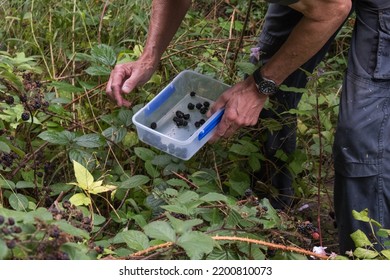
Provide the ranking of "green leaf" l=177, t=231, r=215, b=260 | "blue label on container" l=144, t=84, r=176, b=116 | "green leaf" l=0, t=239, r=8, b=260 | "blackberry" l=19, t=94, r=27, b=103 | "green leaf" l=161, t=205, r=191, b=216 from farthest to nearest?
"blue label on container" l=144, t=84, r=176, b=116, "blackberry" l=19, t=94, r=27, b=103, "green leaf" l=161, t=205, r=191, b=216, "green leaf" l=177, t=231, r=215, b=260, "green leaf" l=0, t=239, r=8, b=260

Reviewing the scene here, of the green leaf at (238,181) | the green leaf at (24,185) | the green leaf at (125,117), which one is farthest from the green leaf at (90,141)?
the green leaf at (238,181)

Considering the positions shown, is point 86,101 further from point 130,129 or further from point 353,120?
point 353,120

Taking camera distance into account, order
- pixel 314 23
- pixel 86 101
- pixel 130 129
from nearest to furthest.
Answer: pixel 314 23 → pixel 130 129 → pixel 86 101

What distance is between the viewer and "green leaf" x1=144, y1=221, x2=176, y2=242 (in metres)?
1.80

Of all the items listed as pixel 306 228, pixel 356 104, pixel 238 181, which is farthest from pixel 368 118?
pixel 238 181

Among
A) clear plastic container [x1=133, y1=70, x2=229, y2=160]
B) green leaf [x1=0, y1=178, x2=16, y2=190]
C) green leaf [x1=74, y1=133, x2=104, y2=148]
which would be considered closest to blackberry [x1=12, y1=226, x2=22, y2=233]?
green leaf [x1=0, y1=178, x2=16, y2=190]

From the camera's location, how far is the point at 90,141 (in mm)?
2795

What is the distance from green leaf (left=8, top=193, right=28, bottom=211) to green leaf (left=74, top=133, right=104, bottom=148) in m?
0.41

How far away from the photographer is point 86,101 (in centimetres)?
331

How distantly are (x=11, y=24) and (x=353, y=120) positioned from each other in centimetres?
206

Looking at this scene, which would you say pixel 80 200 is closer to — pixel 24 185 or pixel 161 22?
pixel 24 185

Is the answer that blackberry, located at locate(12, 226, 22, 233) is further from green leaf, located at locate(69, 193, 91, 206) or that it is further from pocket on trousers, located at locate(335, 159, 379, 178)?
pocket on trousers, located at locate(335, 159, 379, 178)

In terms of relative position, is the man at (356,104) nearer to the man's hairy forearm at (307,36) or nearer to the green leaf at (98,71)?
the man's hairy forearm at (307,36)
